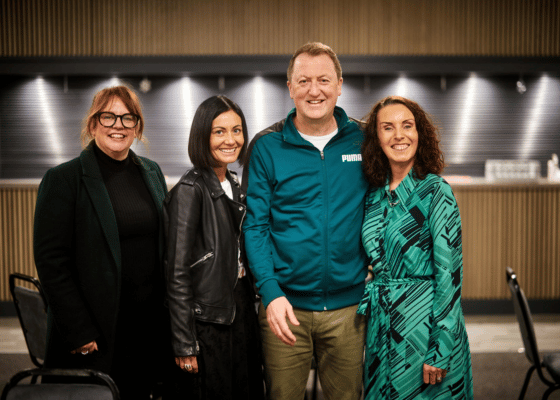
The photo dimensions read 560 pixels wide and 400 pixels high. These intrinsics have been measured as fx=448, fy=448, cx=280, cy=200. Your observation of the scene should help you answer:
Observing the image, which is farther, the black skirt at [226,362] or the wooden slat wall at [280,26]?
the wooden slat wall at [280,26]

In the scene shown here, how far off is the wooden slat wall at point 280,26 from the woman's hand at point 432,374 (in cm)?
430

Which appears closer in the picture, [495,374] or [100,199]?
[100,199]

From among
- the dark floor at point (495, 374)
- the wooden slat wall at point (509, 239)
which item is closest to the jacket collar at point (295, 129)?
the dark floor at point (495, 374)

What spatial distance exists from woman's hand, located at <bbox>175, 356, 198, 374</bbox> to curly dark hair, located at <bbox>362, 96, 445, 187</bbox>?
42.5 inches

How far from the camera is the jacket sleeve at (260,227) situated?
1.84m

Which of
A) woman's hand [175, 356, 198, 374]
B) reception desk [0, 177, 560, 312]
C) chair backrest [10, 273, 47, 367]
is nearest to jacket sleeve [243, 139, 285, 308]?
woman's hand [175, 356, 198, 374]

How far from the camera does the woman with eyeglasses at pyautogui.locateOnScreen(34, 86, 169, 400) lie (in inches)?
74.4

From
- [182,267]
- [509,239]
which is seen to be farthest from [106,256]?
[509,239]

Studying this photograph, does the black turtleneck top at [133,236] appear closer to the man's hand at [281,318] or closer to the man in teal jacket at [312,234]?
the man in teal jacket at [312,234]

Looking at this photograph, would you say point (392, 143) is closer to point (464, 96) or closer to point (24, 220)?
point (464, 96)

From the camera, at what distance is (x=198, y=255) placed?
75.0 inches

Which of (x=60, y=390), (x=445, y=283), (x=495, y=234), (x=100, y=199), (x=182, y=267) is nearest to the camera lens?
(x=60, y=390)

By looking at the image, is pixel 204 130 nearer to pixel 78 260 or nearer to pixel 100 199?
pixel 100 199

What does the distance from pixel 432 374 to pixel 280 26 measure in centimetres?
448
